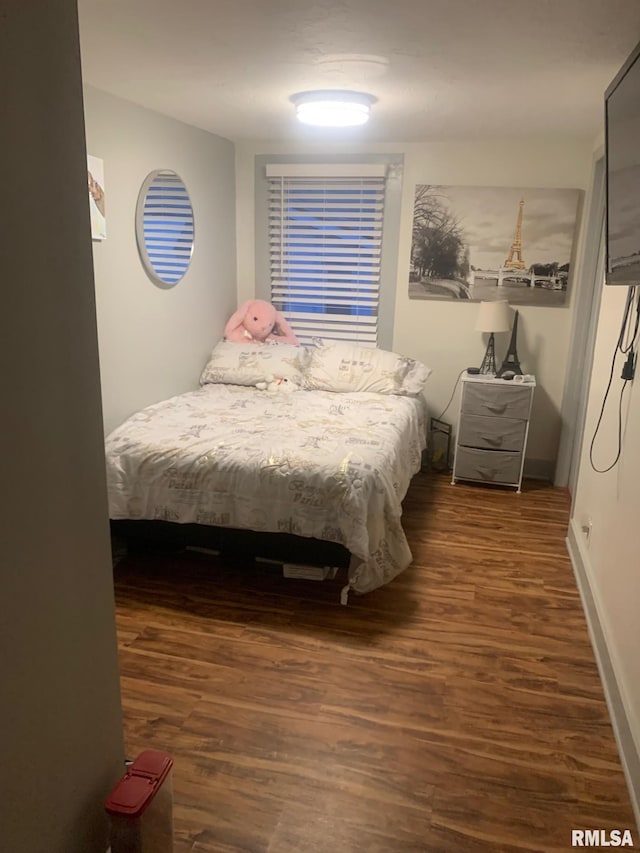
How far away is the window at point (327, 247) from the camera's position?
437cm

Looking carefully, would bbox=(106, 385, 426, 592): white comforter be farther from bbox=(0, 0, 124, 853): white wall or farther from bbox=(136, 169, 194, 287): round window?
bbox=(0, 0, 124, 853): white wall

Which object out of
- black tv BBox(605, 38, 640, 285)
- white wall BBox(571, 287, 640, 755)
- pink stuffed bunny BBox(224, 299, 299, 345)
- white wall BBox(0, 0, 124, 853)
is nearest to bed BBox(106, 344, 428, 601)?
white wall BBox(571, 287, 640, 755)

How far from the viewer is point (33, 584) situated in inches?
44.1

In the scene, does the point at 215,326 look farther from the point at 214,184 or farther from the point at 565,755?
the point at 565,755

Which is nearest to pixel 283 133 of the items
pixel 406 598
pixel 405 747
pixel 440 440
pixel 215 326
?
pixel 215 326

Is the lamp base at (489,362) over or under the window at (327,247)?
under

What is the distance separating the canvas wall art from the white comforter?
96 centimetres

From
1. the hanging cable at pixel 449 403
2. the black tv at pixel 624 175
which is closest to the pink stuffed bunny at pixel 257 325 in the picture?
the hanging cable at pixel 449 403

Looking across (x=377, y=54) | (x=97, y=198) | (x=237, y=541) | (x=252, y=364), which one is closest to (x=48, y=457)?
(x=237, y=541)

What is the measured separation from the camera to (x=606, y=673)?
2242mm

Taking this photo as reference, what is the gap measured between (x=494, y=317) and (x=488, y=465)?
98 centimetres

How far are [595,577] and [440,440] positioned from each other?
2.02 m

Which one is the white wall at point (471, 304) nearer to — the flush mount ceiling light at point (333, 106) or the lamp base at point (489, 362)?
the lamp base at point (489, 362)

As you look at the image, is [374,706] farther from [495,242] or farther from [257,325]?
[495,242]
